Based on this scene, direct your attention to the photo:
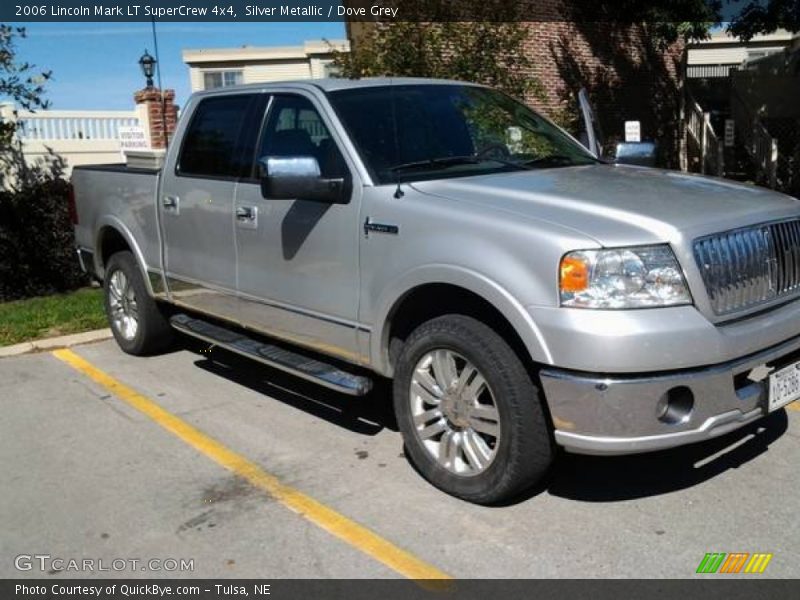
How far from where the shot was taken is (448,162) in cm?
442

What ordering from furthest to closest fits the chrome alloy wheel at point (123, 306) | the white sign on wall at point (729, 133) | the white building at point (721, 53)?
the white building at point (721, 53)
the white sign on wall at point (729, 133)
the chrome alloy wheel at point (123, 306)

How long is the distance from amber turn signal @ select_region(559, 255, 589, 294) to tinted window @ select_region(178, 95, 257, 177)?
2461 mm

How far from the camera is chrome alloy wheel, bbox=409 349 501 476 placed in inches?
146

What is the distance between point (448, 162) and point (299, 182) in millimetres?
817

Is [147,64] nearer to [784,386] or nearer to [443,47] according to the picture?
[443,47]

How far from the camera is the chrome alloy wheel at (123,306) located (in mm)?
6590

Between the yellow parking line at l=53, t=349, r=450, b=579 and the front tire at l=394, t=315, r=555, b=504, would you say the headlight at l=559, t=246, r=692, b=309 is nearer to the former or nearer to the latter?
the front tire at l=394, t=315, r=555, b=504

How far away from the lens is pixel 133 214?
20.5ft

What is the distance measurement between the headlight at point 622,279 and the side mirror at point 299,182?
4.58ft

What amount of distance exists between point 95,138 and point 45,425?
8250 millimetres

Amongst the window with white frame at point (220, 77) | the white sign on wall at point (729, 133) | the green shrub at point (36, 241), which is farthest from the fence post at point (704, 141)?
the window with white frame at point (220, 77)

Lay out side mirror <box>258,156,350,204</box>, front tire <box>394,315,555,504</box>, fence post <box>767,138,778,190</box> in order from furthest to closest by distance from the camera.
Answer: fence post <box>767,138,778,190</box> → side mirror <box>258,156,350,204</box> → front tire <box>394,315,555,504</box>

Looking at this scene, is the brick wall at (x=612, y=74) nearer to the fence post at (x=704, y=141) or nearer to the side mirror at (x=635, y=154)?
the fence post at (x=704, y=141)

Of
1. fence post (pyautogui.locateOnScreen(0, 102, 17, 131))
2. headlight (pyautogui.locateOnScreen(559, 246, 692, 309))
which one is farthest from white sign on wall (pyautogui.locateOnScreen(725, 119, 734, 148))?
headlight (pyautogui.locateOnScreen(559, 246, 692, 309))
